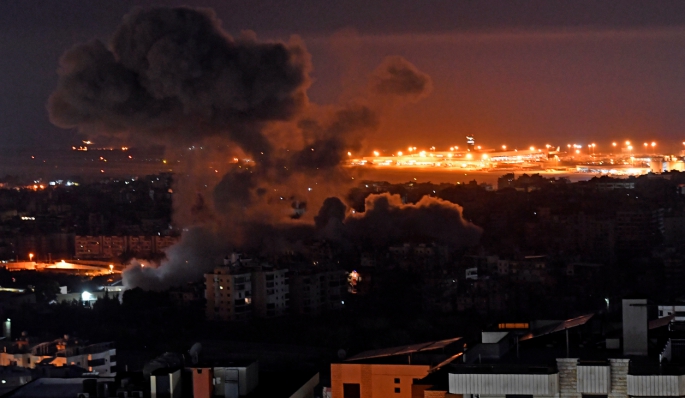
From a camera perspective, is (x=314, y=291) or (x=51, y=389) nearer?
(x=51, y=389)

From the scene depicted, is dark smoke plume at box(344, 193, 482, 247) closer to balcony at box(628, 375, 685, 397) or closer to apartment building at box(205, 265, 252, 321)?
apartment building at box(205, 265, 252, 321)

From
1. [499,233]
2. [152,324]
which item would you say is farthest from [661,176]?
[152,324]

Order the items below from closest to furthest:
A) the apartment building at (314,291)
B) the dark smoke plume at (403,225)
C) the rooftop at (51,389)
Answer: the rooftop at (51,389), the apartment building at (314,291), the dark smoke plume at (403,225)

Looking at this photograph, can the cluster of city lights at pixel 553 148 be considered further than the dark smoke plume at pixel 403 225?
Yes

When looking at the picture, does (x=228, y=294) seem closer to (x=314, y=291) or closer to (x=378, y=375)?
(x=314, y=291)

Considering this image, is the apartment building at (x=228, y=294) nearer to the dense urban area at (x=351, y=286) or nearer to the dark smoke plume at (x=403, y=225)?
the dense urban area at (x=351, y=286)

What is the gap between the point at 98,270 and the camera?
1494 inches

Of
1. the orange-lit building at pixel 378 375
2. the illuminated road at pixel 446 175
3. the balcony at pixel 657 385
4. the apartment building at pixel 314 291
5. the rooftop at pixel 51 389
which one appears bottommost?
the apartment building at pixel 314 291

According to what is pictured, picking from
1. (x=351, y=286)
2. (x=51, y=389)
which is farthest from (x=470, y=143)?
(x=51, y=389)

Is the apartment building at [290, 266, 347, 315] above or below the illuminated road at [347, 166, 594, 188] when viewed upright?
below

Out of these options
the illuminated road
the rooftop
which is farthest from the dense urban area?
the illuminated road

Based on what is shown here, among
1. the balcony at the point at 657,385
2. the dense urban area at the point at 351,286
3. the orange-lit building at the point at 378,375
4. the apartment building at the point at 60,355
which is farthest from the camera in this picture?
the dense urban area at the point at 351,286

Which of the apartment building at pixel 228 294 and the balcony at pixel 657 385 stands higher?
the balcony at pixel 657 385

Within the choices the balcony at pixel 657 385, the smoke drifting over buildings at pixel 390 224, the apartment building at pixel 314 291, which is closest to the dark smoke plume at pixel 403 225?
the smoke drifting over buildings at pixel 390 224
